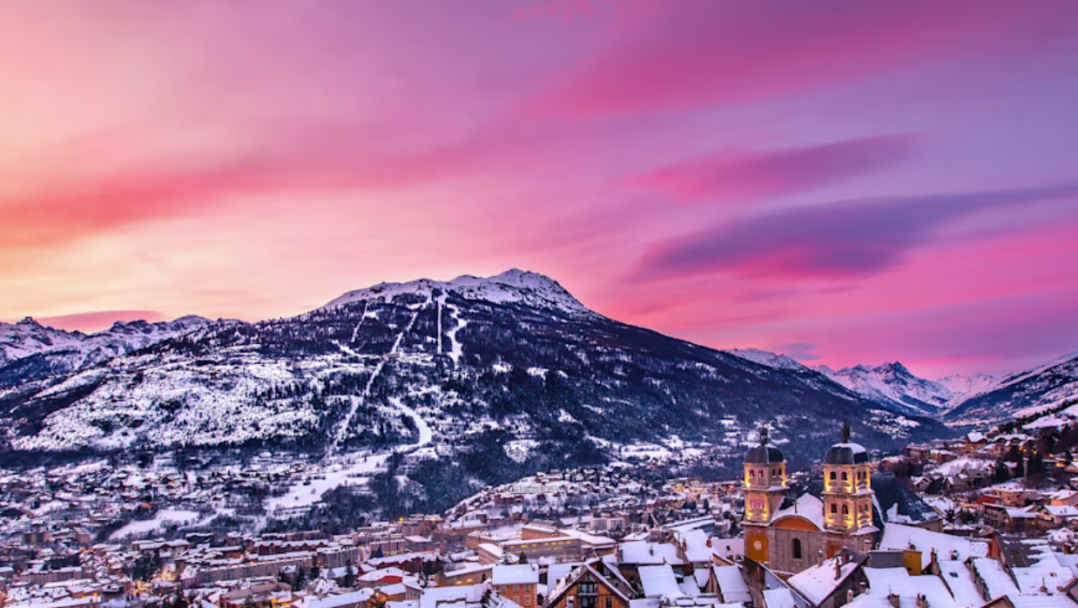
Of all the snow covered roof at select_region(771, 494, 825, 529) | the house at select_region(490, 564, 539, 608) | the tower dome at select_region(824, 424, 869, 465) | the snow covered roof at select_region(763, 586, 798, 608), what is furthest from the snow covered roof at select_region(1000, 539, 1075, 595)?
the house at select_region(490, 564, 539, 608)

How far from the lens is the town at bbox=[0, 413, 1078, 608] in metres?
62.4

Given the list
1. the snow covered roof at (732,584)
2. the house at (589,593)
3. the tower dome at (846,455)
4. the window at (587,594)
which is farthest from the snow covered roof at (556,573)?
the tower dome at (846,455)

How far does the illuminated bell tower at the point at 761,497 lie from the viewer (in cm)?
8012

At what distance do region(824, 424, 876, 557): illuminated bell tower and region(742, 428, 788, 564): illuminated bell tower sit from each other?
6.42m

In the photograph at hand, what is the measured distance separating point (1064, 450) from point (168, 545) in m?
162

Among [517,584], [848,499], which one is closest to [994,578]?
[848,499]

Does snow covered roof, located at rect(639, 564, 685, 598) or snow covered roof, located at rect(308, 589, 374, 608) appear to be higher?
snow covered roof, located at rect(639, 564, 685, 598)

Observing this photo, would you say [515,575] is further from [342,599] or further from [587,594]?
[342,599]

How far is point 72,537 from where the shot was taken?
18138cm

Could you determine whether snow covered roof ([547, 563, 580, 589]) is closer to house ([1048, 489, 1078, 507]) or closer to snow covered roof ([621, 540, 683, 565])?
snow covered roof ([621, 540, 683, 565])

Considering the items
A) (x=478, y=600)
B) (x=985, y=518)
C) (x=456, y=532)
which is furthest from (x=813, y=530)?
(x=456, y=532)

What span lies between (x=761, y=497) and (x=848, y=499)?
9346mm

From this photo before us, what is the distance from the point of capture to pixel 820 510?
77000 millimetres

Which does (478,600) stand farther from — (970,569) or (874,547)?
(970,569)
